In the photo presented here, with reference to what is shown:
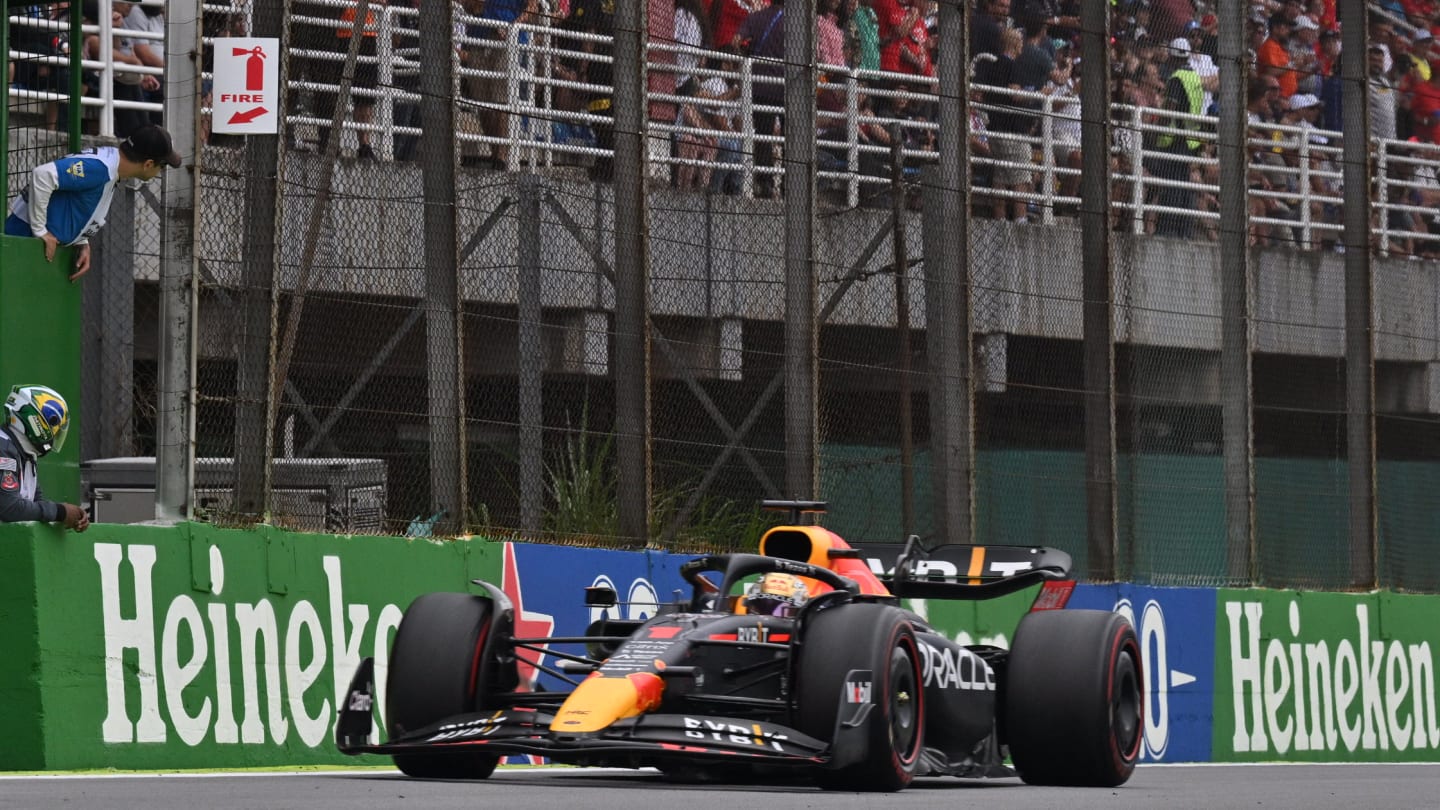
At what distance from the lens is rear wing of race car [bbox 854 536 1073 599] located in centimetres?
995

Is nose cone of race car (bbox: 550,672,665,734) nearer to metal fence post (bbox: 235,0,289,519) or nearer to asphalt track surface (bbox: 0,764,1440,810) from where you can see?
asphalt track surface (bbox: 0,764,1440,810)

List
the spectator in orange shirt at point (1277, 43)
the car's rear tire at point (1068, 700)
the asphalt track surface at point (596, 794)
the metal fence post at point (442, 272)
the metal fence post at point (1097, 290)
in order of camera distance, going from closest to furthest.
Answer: the asphalt track surface at point (596, 794)
the car's rear tire at point (1068, 700)
the metal fence post at point (442, 272)
the metal fence post at point (1097, 290)
the spectator in orange shirt at point (1277, 43)

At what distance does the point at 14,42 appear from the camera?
32.8ft

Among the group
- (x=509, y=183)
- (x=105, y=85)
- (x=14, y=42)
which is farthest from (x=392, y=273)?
(x=105, y=85)

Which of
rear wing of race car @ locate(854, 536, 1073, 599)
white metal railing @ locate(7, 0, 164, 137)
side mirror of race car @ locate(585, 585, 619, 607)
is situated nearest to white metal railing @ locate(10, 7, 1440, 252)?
white metal railing @ locate(7, 0, 164, 137)

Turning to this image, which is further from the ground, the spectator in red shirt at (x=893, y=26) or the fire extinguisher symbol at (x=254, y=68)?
the spectator in red shirt at (x=893, y=26)

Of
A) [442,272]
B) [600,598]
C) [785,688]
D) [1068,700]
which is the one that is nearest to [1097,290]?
[442,272]

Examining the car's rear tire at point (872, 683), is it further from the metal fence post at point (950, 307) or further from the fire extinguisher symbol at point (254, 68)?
the metal fence post at point (950, 307)

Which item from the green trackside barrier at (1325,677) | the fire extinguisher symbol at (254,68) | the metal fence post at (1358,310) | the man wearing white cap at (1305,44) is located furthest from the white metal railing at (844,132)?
the green trackside barrier at (1325,677)

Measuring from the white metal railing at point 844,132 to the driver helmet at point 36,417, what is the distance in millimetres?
1631

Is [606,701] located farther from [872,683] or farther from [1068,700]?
[1068,700]

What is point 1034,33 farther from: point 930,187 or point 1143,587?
point 1143,587

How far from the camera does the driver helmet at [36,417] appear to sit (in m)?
8.82

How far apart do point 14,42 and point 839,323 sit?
4.80m
